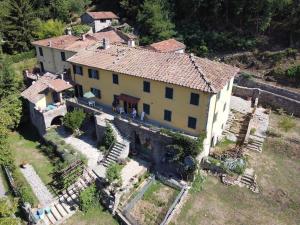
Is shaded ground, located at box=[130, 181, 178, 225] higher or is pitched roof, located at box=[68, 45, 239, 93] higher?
pitched roof, located at box=[68, 45, 239, 93]

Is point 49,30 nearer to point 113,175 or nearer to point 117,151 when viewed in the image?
point 117,151

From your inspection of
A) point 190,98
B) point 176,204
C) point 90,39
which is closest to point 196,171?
point 176,204

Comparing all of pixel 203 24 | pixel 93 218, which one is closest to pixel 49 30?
pixel 203 24

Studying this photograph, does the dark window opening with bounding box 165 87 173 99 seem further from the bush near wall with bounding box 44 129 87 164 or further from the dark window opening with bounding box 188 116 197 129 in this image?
the bush near wall with bounding box 44 129 87 164

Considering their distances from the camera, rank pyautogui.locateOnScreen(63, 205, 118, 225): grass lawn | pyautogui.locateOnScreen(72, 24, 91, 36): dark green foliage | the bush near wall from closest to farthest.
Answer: pyautogui.locateOnScreen(63, 205, 118, 225): grass lawn
the bush near wall
pyautogui.locateOnScreen(72, 24, 91, 36): dark green foliage

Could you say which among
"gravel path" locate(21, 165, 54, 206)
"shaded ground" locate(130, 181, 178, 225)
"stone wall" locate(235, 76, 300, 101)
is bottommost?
"gravel path" locate(21, 165, 54, 206)

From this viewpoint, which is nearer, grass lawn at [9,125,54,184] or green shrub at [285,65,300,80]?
grass lawn at [9,125,54,184]

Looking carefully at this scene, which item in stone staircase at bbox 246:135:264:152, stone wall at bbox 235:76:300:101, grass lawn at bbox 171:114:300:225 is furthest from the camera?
stone wall at bbox 235:76:300:101

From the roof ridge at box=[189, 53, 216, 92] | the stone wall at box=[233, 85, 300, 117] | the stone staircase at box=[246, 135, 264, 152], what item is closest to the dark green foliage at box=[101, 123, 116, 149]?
the roof ridge at box=[189, 53, 216, 92]
